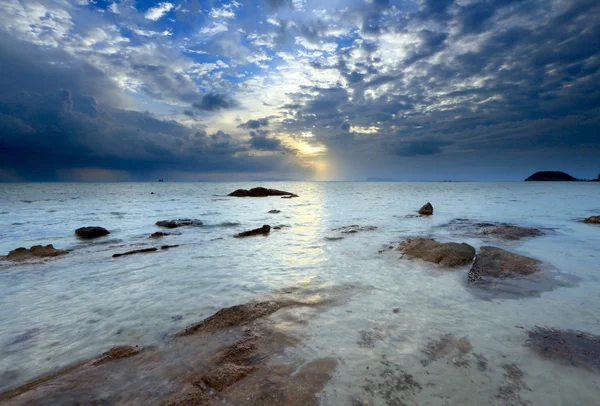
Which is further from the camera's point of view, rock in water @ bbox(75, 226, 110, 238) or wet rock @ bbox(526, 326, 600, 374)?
rock in water @ bbox(75, 226, 110, 238)

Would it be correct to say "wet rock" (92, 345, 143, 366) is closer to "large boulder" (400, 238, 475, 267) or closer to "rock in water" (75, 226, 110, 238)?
"large boulder" (400, 238, 475, 267)

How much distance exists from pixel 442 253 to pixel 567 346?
4907 mm

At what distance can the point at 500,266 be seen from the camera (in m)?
7.81

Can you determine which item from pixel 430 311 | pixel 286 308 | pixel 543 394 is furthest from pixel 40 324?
pixel 543 394

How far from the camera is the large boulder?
864cm

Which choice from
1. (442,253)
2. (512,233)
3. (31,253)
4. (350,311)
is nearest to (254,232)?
(31,253)

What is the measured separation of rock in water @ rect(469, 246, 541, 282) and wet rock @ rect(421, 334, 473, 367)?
11.2ft

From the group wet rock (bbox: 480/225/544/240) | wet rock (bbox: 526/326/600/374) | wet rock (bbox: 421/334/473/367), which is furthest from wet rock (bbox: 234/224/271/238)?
wet rock (bbox: 526/326/600/374)

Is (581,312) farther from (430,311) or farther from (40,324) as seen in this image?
(40,324)

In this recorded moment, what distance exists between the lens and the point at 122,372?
12.2 feet

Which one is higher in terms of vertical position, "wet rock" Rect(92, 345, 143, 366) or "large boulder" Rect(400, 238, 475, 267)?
"large boulder" Rect(400, 238, 475, 267)

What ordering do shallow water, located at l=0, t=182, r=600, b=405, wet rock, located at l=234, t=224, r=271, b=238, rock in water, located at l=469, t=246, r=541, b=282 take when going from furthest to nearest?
wet rock, located at l=234, t=224, r=271, b=238 → rock in water, located at l=469, t=246, r=541, b=282 → shallow water, located at l=0, t=182, r=600, b=405

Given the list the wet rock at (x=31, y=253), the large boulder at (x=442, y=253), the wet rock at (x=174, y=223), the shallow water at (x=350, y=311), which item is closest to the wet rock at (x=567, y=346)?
the shallow water at (x=350, y=311)

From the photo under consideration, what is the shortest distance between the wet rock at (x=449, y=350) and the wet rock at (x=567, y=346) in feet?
3.19
